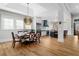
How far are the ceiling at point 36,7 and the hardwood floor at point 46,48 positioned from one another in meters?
0.81

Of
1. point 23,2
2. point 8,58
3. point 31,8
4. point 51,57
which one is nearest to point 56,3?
point 31,8

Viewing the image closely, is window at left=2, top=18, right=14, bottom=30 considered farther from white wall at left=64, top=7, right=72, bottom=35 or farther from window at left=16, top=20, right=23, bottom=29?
white wall at left=64, top=7, right=72, bottom=35

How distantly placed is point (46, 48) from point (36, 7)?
4.06 feet

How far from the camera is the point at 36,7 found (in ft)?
9.46

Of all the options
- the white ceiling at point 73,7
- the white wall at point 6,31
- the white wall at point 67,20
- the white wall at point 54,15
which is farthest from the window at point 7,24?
the white ceiling at point 73,7

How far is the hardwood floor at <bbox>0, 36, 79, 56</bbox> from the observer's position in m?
2.77

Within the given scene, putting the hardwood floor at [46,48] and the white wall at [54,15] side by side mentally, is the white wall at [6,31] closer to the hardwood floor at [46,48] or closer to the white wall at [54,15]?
the hardwood floor at [46,48]

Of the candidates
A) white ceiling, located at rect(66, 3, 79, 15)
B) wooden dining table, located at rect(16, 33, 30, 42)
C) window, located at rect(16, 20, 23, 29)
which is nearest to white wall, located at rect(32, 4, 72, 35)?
white ceiling, located at rect(66, 3, 79, 15)

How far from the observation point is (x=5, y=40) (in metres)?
2.75

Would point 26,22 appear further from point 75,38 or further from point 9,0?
point 75,38

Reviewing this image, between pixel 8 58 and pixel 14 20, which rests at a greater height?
pixel 14 20

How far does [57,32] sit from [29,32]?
32.6 inches

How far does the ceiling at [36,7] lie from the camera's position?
9.07 ft

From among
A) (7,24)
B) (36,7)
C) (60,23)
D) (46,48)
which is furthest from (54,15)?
(7,24)
